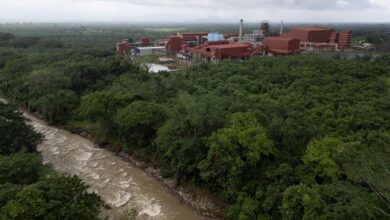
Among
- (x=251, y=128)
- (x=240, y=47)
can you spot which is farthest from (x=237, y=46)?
(x=251, y=128)

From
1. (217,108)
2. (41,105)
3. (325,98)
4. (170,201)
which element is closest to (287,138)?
(217,108)

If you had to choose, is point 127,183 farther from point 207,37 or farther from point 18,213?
point 207,37

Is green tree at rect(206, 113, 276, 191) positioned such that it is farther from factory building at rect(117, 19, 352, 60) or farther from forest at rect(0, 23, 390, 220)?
factory building at rect(117, 19, 352, 60)

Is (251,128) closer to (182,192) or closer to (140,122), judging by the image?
(182,192)

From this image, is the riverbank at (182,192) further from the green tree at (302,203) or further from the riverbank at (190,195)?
the green tree at (302,203)

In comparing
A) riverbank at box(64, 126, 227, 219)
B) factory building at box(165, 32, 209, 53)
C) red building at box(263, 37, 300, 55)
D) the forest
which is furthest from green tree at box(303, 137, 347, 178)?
factory building at box(165, 32, 209, 53)

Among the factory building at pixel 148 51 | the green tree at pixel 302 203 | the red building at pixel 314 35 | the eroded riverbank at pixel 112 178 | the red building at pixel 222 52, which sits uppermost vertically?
the red building at pixel 314 35

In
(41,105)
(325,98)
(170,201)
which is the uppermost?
(325,98)

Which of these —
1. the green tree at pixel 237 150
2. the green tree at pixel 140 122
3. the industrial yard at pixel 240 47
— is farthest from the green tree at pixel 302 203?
the industrial yard at pixel 240 47
